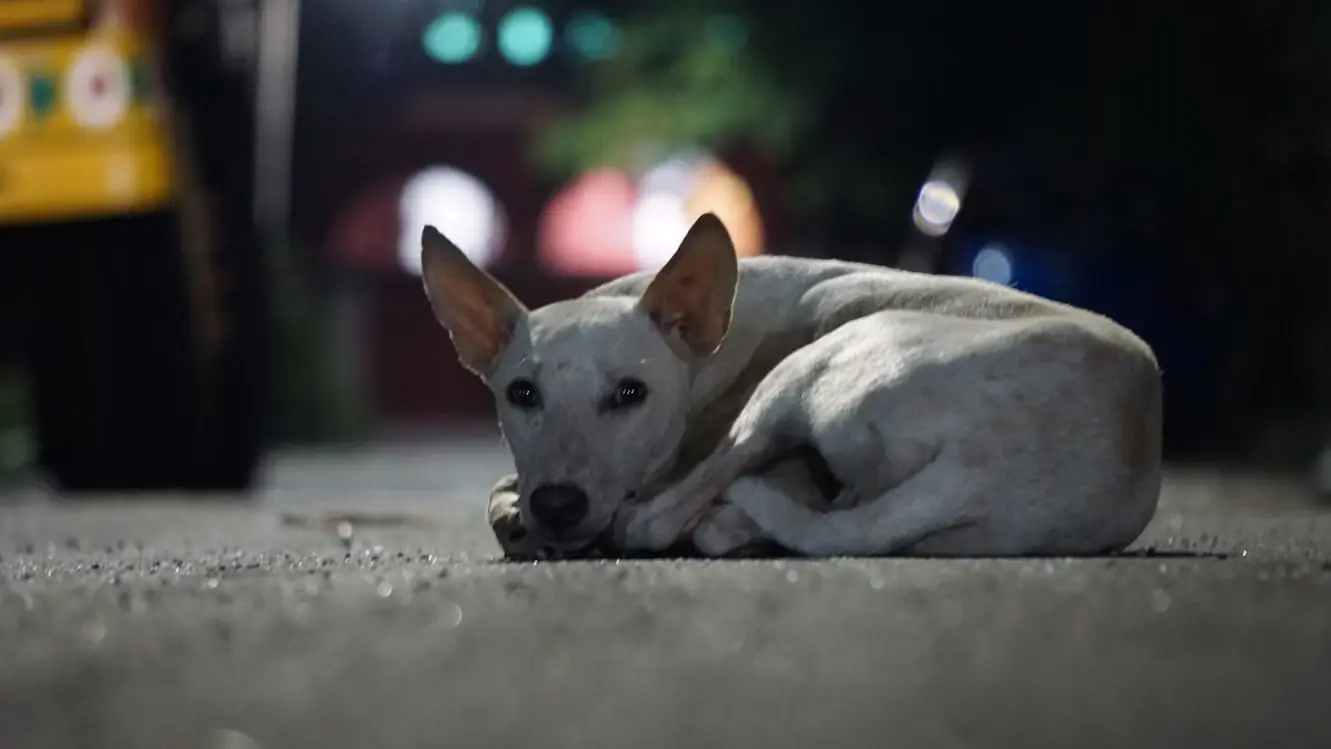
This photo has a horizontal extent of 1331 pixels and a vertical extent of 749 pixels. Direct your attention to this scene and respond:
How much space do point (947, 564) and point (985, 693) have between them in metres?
0.82

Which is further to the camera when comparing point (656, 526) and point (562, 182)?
point (562, 182)

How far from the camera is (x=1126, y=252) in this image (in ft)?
37.7

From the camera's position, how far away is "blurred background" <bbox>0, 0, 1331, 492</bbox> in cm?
670

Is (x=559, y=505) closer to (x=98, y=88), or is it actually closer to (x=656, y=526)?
(x=656, y=526)

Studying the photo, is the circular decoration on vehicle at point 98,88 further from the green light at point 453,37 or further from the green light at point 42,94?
the green light at point 453,37

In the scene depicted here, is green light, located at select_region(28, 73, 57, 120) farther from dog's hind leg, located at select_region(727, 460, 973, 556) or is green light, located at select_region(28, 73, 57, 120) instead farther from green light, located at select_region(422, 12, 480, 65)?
green light, located at select_region(422, 12, 480, 65)

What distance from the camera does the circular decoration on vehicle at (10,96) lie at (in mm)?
6453

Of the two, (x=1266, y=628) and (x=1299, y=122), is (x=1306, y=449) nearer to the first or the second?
(x=1299, y=122)

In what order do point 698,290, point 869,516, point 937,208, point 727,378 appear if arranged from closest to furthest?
1. point 869,516
2. point 698,290
3. point 727,378
4. point 937,208

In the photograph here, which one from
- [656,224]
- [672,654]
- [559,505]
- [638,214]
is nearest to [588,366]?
[559,505]

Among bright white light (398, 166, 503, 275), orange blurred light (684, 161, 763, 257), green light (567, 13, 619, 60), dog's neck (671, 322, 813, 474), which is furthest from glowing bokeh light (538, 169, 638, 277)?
dog's neck (671, 322, 813, 474)

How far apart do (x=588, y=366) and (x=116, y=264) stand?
13.5ft

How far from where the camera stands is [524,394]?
313 cm

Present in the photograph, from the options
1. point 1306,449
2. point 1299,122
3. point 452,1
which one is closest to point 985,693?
point 1306,449
